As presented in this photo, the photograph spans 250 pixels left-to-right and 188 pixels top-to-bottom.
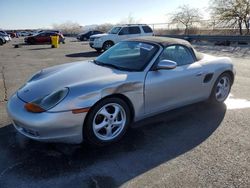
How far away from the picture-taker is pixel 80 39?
36312 mm

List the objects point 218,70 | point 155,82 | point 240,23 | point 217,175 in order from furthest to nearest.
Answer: point 240,23 < point 218,70 < point 155,82 < point 217,175

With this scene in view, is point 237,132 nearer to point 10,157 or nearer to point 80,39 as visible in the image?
point 10,157

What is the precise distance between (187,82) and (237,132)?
1093 mm

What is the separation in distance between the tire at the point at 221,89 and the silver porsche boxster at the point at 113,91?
0.09 ft

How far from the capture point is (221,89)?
212 inches

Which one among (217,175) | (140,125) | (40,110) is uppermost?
(40,110)

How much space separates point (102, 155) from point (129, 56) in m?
1.84

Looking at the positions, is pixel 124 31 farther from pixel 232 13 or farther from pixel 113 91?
pixel 232 13

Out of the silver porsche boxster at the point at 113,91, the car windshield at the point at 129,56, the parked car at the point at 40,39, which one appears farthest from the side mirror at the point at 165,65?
the parked car at the point at 40,39

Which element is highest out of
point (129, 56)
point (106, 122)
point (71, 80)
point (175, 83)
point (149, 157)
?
point (129, 56)

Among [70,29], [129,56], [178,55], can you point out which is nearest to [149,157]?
[129,56]

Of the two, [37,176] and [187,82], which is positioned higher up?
[187,82]

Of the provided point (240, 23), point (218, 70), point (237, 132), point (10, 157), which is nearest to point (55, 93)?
point (10, 157)

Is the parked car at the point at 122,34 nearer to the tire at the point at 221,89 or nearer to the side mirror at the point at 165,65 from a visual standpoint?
the tire at the point at 221,89
